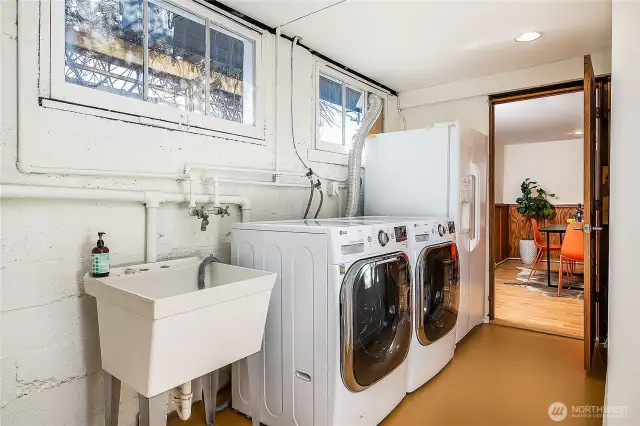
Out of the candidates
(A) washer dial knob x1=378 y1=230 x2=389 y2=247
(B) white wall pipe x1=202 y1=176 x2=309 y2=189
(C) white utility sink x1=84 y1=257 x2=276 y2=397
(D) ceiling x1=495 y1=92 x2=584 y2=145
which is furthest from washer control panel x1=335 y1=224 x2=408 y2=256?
(D) ceiling x1=495 y1=92 x2=584 y2=145

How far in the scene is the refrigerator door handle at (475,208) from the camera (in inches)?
122

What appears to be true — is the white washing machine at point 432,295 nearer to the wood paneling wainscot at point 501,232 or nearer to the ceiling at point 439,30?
the ceiling at point 439,30

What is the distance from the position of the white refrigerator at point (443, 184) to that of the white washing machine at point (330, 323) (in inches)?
35.9

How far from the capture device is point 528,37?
2668 mm

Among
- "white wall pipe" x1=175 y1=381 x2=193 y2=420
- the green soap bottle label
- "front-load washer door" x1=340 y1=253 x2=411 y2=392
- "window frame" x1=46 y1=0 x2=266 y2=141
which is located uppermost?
"window frame" x1=46 y1=0 x2=266 y2=141

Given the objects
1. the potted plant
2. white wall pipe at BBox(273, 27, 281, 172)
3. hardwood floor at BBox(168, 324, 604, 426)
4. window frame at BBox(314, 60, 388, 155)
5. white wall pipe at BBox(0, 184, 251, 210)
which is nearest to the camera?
white wall pipe at BBox(0, 184, 251, 210)

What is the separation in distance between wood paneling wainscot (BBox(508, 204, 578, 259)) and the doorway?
18mm

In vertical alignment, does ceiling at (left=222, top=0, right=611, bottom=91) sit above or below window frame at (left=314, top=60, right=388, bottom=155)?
above

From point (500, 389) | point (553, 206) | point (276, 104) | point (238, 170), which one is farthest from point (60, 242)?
point (553, 206)

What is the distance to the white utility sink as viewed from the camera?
4.29 feet

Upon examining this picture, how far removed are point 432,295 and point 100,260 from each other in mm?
1819

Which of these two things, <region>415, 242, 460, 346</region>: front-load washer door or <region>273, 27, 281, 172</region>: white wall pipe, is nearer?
<region>415, 242, 460, 346</region>: front-load washer door

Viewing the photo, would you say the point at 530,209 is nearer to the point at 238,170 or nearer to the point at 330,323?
the point at 238,170

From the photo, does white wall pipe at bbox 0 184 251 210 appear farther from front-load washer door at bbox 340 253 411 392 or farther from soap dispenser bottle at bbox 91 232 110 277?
front-load washer door at bbox 340 253 411 392
